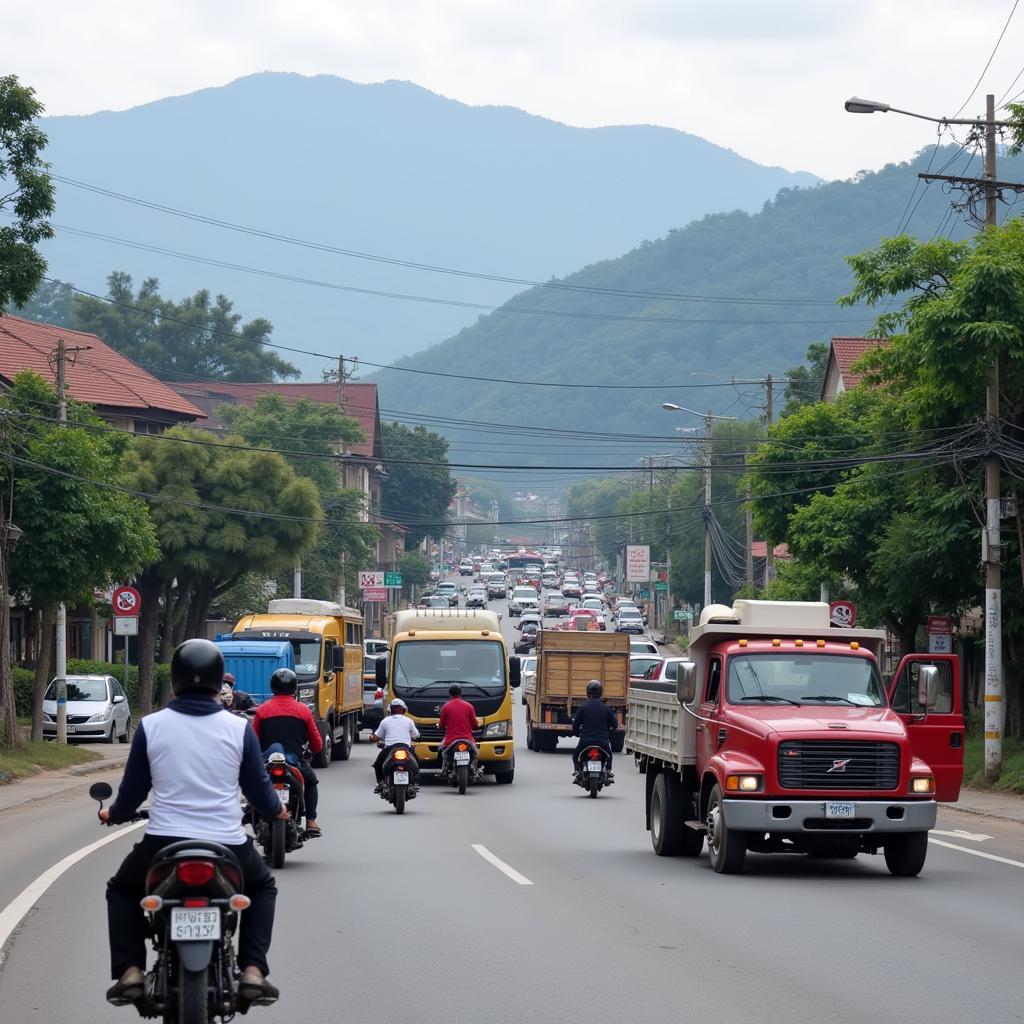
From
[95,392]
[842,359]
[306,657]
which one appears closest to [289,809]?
[306,657]

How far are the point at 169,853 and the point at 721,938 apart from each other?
547cm

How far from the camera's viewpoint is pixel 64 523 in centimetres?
3322

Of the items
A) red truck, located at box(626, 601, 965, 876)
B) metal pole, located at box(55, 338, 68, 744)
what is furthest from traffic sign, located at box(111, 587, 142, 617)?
red truck, located at box(626, 601, 965, 876)

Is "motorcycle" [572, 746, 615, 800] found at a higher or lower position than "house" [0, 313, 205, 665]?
lower

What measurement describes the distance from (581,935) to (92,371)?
185 ft

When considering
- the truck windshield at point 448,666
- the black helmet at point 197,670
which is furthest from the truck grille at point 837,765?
the truck windshield at point 448,666

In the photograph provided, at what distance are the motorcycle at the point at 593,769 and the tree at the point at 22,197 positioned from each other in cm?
1038

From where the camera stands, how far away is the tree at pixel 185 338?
394 ft

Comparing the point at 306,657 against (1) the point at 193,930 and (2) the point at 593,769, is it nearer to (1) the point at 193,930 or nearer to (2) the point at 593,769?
(2) the point at 593,769

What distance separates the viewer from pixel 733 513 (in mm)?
90938

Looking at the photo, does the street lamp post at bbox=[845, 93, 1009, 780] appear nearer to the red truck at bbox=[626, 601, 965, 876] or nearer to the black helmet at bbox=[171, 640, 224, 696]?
the red truck at bbox=[626, 601, 965, 876]

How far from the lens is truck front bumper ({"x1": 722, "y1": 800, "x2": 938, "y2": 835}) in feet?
48.0

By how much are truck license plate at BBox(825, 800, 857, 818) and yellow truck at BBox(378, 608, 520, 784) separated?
13.6 meters

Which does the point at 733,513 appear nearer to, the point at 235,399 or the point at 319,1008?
the point at 235,399
